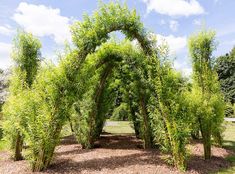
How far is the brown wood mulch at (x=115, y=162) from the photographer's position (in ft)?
28.7

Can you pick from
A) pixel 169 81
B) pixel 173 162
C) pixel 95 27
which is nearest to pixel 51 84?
pixel 95 27

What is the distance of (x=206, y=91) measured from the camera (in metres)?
12.1

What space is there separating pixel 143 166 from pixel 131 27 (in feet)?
16.1

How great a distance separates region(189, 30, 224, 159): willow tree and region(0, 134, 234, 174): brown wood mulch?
1.05 metres

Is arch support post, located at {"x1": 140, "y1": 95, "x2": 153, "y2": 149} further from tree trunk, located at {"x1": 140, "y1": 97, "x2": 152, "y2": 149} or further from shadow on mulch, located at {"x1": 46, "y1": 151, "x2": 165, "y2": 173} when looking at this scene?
shadow on mulch, located at {"x1": 46, "y1": 151, "x2": 165, "y2": 173}

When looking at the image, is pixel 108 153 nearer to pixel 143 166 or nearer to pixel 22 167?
pixel 143 166

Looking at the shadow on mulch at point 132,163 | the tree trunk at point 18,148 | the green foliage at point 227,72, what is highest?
the green foliage at point 227,72

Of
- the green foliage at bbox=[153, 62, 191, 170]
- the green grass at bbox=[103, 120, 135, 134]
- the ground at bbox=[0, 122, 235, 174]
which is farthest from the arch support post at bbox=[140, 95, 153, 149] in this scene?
the green grass at bbox=[103, 120, 135, 134]

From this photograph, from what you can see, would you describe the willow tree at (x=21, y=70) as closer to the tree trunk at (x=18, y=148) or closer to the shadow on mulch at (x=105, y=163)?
the tree trunk at (x=18, y=148)

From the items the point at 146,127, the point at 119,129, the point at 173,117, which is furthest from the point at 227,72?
the point at 173,117

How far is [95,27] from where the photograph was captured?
972 centimetres

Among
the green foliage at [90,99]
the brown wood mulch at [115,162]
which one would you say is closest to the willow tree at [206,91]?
the green foliage at [90,99]

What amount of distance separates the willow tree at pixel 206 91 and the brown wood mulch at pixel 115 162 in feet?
3.43

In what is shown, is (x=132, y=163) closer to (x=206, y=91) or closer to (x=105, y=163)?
(x=105, y=163)
